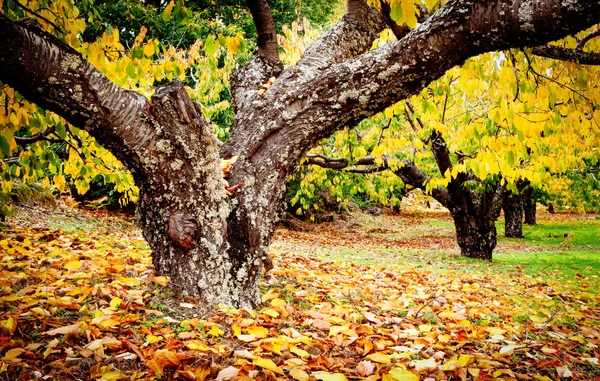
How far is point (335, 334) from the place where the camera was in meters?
2.66

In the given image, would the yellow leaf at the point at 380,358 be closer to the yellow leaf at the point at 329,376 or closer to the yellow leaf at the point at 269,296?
the yellow leaf at the point at 329,376

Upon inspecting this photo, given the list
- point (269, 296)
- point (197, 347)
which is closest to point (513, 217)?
point (269, 296)

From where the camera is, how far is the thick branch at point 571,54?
265 centimetres

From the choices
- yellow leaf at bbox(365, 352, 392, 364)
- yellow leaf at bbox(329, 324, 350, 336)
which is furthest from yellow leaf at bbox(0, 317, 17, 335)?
yellow leaf at bbox(365, 352, 392, 364)

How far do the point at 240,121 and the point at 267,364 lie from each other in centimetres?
210

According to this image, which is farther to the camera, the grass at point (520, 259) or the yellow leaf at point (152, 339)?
the grass at point (520, 259)

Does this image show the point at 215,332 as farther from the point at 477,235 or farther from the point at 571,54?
the point at 477,235

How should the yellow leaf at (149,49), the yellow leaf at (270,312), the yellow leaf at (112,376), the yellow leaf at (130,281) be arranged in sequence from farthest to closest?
the yellow leaf at (149,49)
the yellow leaf at (130,281)
the yellow leaf at (270,312)
the yellow leaf at (112,376)

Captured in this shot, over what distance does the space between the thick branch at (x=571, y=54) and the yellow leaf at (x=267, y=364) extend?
9.54 ft

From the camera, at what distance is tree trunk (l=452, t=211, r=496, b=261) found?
910cm

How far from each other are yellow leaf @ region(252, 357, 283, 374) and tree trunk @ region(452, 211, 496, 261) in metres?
8.16

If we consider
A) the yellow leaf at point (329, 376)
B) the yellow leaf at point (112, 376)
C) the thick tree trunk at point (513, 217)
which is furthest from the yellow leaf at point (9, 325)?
the thick tree trunk at point (513, 217)

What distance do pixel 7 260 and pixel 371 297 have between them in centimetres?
354

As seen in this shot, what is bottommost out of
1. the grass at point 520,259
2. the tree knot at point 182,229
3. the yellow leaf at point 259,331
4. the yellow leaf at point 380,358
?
the grass at point 520,259
